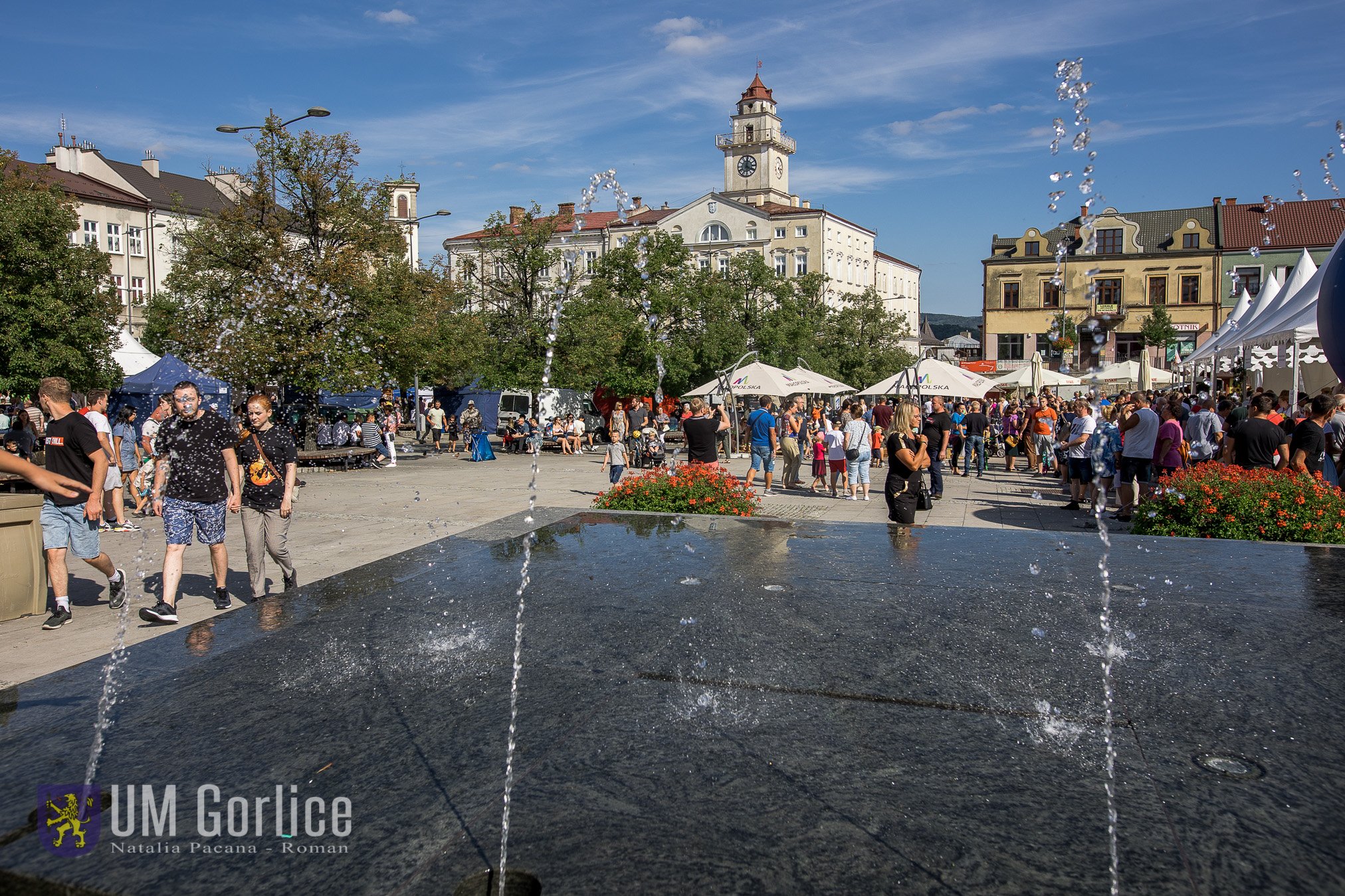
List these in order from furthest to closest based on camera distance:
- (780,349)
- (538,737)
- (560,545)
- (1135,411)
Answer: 1. (780,349)
2. (1135,411)
3. (560,545)
4. (538,737)

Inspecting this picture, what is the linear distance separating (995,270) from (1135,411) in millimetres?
57534

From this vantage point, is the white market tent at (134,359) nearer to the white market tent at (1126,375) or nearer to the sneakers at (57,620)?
the sneakers at (57,620)

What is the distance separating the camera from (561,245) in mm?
37219

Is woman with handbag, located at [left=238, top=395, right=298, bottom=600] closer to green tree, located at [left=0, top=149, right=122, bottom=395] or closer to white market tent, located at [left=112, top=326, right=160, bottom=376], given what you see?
white market tent, located at [left=112, top=326, right=160, bottom=376]

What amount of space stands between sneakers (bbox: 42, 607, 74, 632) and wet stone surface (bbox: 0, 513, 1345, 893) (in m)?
2.53

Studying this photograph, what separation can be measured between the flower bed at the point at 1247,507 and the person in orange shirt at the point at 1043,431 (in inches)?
421

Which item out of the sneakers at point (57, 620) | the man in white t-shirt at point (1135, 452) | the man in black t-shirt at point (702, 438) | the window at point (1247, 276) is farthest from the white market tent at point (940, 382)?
the window at point (1247, 276)

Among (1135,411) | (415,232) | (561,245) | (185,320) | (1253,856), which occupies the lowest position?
(1253,856)

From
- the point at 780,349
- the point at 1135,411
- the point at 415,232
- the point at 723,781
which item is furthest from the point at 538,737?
the point at 415,232

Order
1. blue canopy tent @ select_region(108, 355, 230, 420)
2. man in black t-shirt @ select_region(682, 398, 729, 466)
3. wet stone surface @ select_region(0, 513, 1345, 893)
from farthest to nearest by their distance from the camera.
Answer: blue canopy tent @ select_region(108, 355, 230, 420) → man in black t-shirt @ select_region(682, 398, 729, 466) → wet stone surface @ select_region(0, 513, 1345, 893)

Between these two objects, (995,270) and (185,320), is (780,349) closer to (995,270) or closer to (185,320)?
(185,320)

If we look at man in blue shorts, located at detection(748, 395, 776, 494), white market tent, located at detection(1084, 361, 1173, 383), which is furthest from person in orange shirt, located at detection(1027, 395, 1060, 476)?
white market tent, located at detection(1084, 361, 1173, 383)

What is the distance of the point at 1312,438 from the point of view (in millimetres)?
10305

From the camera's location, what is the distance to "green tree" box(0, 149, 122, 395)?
86.3 ft
